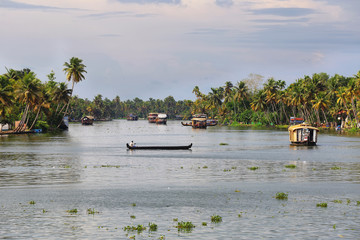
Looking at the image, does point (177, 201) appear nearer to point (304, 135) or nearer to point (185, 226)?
point (185, 226)

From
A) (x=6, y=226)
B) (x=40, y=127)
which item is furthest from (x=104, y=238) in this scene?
(x=40, y=127)

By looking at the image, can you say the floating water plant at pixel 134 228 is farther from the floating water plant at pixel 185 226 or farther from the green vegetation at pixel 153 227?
the floating water plant at pixel 185 226

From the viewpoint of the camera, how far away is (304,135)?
8925 cm

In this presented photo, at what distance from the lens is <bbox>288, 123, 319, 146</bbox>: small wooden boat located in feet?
291

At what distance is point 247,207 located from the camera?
2723 cm

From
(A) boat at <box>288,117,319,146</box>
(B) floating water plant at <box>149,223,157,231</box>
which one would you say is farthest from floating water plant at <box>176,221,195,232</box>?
(A) boat at <box>288,117,319,146</box>

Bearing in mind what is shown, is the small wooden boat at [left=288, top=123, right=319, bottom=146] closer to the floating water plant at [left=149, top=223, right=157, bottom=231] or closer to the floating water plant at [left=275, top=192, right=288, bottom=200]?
the floating water plant at [left=275, top=192, right=288, bottom=200]

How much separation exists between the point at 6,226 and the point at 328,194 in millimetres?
18637

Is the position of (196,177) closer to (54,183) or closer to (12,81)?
(54,183)

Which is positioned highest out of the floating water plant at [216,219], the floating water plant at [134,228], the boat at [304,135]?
the boat at [304,135]

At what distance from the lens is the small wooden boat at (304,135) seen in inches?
3492

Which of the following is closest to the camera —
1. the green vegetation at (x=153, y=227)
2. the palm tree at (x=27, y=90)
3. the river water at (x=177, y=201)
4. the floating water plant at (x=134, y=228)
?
the river water at (x=177, y=201)

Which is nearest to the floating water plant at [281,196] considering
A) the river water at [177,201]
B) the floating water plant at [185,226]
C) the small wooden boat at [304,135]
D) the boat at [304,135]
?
the river water at [177,201]

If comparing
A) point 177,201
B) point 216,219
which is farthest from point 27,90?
point 216,219
